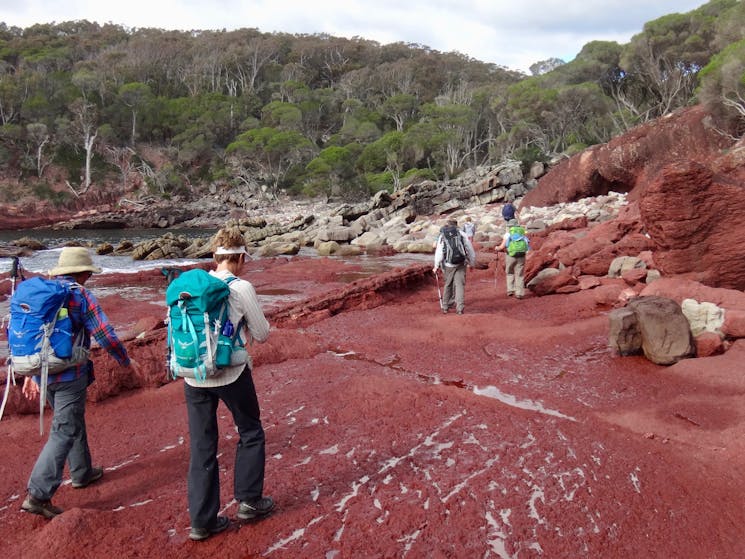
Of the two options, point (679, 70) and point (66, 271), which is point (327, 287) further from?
point (679, 70)

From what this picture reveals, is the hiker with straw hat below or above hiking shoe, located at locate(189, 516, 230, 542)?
above

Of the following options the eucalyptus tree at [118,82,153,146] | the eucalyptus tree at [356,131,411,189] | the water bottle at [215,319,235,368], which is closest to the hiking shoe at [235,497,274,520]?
the water bottle at [215,319,235,368]

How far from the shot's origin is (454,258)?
8.82 meters

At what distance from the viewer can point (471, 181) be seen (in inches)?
1548

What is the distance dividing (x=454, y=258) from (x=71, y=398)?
20.7 ft

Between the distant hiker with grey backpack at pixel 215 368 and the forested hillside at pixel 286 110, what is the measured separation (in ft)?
114

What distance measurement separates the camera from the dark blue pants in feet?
10.0

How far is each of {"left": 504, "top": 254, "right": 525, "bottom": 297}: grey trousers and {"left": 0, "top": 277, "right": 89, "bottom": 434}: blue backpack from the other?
7954 millimetres

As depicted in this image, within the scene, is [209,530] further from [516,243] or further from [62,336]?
[516,243]

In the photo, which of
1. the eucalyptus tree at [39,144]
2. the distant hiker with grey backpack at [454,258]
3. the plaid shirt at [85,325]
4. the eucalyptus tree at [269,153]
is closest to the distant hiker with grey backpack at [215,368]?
the plaid shirt at [85,325]

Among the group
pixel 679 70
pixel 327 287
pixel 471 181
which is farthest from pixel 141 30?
pixel 327 287

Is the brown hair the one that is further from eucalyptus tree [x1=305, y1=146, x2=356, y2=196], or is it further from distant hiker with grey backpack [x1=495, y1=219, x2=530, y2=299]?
eucalyptus tree [x1=305, y1=146, x2=356, y2=196]

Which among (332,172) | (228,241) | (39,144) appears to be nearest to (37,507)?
(228,241)

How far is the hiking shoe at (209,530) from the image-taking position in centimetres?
306
